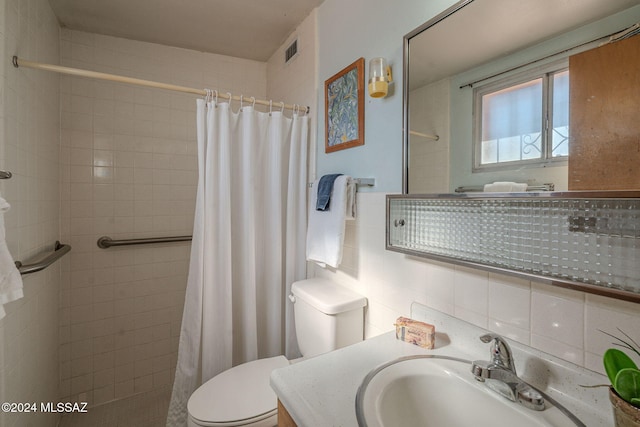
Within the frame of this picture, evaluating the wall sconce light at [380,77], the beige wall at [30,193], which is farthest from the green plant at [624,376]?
the beige wall at [30,193]

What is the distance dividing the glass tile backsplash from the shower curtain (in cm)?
88

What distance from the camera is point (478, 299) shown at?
0.88 m

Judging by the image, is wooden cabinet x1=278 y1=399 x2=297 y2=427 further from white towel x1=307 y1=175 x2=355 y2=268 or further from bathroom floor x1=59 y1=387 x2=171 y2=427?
bathroom floor x1=59 y1=387 x2=171 y2=427

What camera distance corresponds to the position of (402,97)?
44.6 inches

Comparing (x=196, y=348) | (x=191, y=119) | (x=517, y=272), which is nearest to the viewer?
(x=517, y=272)

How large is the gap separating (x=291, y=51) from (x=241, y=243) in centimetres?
136

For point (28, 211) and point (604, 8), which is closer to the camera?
point (604, 8)

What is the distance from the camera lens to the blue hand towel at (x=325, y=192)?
55.1 inches

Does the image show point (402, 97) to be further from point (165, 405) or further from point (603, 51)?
point (165, 405)

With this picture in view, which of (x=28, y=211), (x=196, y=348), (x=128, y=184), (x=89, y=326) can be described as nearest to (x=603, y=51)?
(x=196, y=348)

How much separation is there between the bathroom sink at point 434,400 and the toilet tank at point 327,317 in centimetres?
42

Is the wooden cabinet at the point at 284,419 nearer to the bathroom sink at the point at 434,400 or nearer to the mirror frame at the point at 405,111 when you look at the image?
the bathroom sink at the point at 434,400

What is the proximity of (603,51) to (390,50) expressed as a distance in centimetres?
73

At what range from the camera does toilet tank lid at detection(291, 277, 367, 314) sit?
125cm
